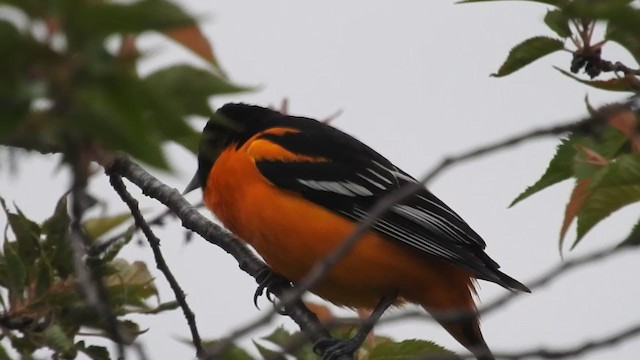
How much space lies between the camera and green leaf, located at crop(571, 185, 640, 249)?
2875 mm

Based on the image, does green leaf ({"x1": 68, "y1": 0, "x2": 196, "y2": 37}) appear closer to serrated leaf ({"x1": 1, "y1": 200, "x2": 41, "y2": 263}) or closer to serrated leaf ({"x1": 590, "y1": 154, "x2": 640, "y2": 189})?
serrated leaf ({"x1": 590, "y1": 154, "x2": 640, "y2": 189})

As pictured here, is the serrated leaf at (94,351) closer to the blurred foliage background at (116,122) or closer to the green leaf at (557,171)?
the blurred foliage background at (116,122)

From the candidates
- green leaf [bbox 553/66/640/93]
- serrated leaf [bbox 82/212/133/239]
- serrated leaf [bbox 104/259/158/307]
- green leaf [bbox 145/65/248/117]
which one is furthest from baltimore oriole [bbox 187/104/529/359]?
green leaf [bbox 145/65/248/117]

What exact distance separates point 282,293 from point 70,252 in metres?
1.34

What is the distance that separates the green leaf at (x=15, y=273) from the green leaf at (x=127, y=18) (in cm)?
173

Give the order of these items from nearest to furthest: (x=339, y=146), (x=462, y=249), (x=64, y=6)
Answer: (x=64, y=6) → (x=462, y=249) → (x=339, y=146)

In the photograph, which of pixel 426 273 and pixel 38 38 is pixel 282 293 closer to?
pixel 426 273

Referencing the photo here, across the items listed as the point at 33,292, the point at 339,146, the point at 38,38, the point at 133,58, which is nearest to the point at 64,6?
the point at 38,38

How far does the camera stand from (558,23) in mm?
3195

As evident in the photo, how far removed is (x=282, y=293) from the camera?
171 inches

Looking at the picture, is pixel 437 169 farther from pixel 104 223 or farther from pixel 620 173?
pixel 104 223

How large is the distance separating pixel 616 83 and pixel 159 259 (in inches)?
56.7

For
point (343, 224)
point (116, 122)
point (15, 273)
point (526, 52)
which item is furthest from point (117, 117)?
point (343, 224)

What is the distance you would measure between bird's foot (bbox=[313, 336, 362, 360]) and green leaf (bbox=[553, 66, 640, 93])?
1.24 m
